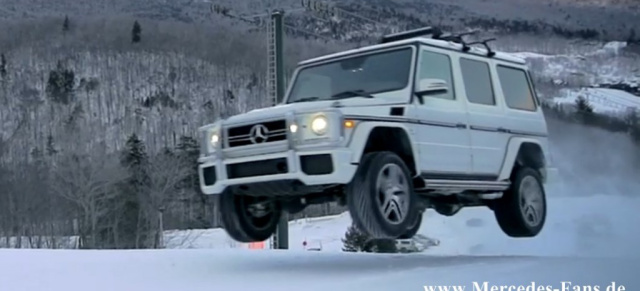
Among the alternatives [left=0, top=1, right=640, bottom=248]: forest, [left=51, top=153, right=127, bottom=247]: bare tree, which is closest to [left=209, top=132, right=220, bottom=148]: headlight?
[left=0, top=1, right=640, bottom=248]: forest

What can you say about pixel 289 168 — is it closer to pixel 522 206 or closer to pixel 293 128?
pixel 293 128

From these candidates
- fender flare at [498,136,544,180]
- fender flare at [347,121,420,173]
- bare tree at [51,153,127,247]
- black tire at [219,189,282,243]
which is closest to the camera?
fender flare at [347,121,420,173]

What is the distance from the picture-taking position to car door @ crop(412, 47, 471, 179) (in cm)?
634

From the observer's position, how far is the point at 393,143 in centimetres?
631

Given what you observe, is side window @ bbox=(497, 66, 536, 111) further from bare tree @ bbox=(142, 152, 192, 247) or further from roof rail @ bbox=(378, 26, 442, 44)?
bare tree @ bbox=(142, 152, 192, 247)

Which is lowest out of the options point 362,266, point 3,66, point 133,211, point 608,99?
point 362,266

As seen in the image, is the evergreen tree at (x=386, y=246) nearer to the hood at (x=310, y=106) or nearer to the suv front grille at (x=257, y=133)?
the hood at (x=310, y=106)

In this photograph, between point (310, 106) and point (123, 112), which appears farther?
point (123, 112)

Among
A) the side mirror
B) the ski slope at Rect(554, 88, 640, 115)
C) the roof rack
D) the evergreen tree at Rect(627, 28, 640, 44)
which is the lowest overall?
the ski slope at Rect(554, 88, 640, 115)

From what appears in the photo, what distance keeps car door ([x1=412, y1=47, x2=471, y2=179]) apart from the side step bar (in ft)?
0.16

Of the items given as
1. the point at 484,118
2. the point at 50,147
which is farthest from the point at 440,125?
the point at 50,147

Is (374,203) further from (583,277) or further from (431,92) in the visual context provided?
(583,277)

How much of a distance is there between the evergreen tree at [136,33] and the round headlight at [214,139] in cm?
5575

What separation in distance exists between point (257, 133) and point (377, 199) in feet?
3.15
